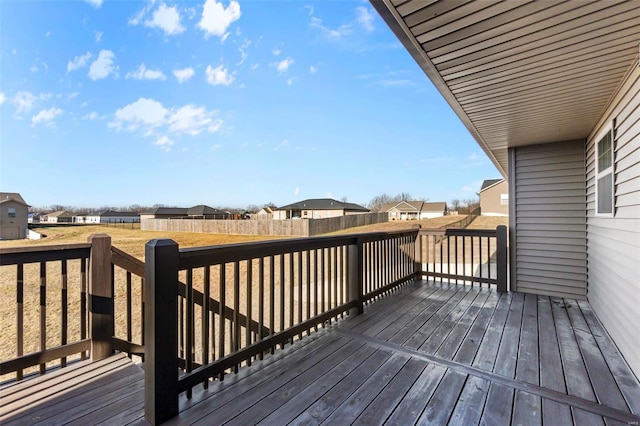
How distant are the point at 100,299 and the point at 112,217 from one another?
96.9 feet

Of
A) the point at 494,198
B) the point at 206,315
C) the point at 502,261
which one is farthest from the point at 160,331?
the point at 494,198

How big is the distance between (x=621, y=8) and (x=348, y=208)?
1446 inches

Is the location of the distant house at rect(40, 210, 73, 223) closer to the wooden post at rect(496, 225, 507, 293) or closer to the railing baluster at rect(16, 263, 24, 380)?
the railing baluster at rect(16, 263, 24, 380)

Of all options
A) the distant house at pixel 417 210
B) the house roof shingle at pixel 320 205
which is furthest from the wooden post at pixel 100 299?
the distant house at pixel 417 210

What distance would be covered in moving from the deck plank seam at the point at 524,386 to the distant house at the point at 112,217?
26.8m

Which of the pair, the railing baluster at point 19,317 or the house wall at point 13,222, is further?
the house wall at point 13,222

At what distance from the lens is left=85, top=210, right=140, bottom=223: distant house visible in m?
24.4

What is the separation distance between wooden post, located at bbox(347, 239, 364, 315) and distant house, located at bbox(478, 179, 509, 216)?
91.8 ft

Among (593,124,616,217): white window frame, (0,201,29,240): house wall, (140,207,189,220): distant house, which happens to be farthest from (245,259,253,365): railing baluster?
(140,207,189,220): distant house

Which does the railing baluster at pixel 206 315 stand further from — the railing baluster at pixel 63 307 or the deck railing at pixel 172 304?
the railing baluster at pixel 63 307

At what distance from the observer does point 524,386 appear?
2.04 m

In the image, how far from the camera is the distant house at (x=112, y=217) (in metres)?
24.4

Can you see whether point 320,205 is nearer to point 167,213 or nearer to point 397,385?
point 167,213

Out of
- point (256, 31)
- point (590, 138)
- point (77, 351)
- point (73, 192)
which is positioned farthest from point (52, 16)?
point (73, 192)
